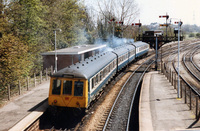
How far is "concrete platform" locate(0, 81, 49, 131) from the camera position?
1210 cm

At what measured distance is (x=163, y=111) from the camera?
14109 mm

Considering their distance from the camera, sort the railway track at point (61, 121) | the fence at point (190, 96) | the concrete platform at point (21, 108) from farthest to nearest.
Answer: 1. the fence at point (190, 96)
2. the railway track at point (61, 121)
3. the concrete platform at point (21, 108)

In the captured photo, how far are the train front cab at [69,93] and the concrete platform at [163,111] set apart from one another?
12.1 feet

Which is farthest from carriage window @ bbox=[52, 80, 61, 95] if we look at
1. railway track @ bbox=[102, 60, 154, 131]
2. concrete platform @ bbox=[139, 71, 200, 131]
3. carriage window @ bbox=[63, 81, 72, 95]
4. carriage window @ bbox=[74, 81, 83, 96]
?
concrete platform @ bbox=[139, 71, 200, 131]

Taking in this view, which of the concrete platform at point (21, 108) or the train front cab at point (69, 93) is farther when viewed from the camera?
the train front cab at point (69, 93)

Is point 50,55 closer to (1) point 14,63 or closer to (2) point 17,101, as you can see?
(1) point 14,63

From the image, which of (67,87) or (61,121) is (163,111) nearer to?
(67,87)

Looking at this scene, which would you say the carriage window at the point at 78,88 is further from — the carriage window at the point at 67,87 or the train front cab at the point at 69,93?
the carriage window at the point at 67,87

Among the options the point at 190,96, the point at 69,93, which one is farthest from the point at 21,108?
the point at 190,96

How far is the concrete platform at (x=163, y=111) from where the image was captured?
11698 mm

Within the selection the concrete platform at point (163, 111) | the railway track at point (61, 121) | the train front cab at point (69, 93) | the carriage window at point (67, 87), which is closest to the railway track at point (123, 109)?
the railway track at point (61, 121)

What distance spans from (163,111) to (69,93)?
6.28 m

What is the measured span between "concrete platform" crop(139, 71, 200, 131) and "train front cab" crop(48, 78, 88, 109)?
370 cm

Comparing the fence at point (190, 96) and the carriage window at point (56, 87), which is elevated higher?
the carriage window at point (56, 87)
